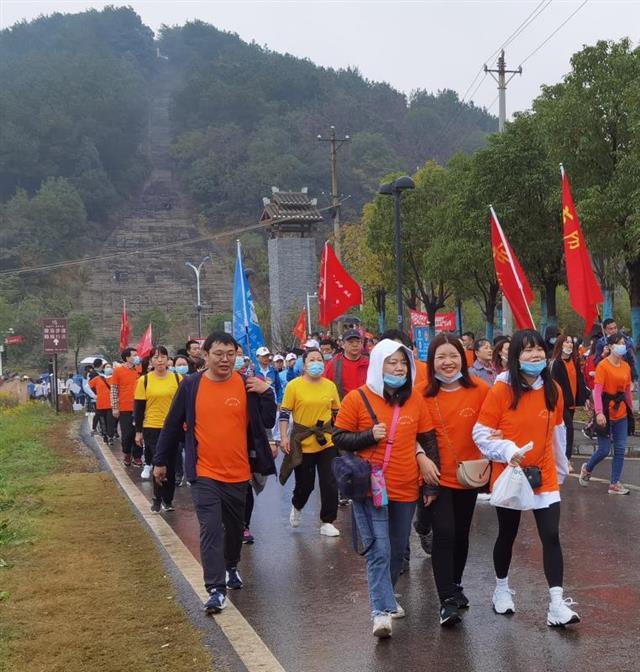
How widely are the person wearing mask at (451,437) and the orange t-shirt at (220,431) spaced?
4.49ft

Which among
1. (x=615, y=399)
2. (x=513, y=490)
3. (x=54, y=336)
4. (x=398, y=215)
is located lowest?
(x=513, y=490)

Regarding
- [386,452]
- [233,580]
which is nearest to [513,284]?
[233,580]

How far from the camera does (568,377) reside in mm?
10961

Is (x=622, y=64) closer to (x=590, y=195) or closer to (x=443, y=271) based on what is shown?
(x=590, y=195)

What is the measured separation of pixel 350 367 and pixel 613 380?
2.70 metres

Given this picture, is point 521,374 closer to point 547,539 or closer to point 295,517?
point 547,539

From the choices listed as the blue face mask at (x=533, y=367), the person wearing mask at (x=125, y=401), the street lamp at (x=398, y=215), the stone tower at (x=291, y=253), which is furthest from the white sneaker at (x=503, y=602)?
the stone tower at (x=291, y=253)

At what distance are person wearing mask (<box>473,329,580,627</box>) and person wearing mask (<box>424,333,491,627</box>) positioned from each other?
0.20 m

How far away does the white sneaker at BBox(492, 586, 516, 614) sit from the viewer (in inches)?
238

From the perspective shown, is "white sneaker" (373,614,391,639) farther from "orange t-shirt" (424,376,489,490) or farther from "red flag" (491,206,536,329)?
"red flag" (491,206,536,329)

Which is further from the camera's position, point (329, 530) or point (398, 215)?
point (398, 215)

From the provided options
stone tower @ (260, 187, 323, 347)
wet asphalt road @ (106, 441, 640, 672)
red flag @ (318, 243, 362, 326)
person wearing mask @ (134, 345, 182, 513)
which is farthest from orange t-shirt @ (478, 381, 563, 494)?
stone tower @ (260, 187, 323, 347)

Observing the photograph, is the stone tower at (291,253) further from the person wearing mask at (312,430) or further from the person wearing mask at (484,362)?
the person wearing mask at (312,430)

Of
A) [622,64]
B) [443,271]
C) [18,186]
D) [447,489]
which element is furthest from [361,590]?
[18,186]
